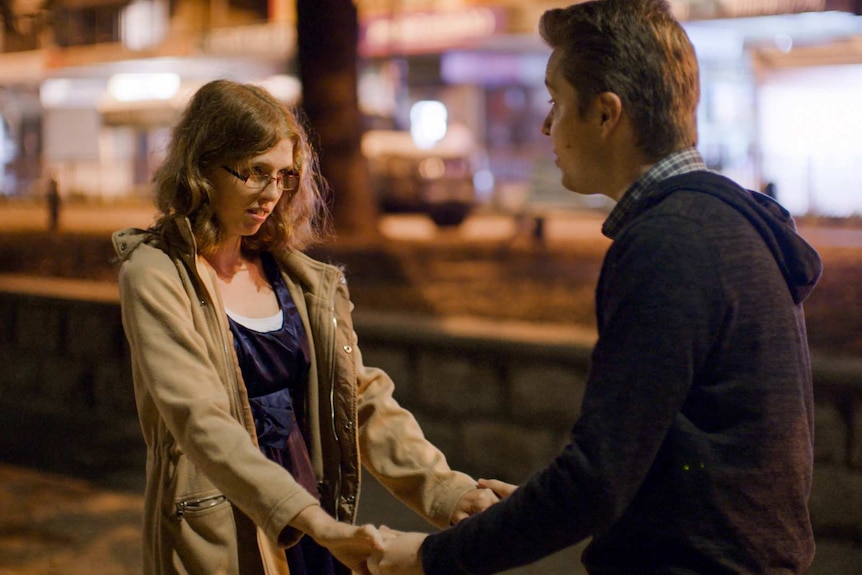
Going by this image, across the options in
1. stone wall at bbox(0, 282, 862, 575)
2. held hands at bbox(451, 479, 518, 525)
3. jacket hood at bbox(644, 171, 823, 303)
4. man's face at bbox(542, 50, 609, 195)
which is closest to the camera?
jacket hood at bbox(644, 171, 823, 303)

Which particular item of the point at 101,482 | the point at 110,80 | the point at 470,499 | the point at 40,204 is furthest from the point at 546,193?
the point at 110,80

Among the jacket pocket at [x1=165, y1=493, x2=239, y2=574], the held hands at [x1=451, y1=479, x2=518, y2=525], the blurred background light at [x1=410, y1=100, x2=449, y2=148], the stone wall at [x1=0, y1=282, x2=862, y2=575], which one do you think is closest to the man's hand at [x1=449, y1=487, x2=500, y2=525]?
the held hands at [x1=451, y1=479, x2=518, y2=525]

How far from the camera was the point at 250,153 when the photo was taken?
9.29ft

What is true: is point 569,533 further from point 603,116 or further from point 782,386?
point 603,116

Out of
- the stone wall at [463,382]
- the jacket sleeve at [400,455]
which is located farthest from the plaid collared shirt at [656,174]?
the stone wall at [463,382]

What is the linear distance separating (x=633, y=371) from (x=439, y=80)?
29609 millimetres

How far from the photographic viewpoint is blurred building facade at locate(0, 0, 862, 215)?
1608cm

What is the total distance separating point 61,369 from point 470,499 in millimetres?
6840

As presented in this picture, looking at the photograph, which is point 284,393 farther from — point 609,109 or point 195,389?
point 609,109

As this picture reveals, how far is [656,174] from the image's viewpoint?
2057mm

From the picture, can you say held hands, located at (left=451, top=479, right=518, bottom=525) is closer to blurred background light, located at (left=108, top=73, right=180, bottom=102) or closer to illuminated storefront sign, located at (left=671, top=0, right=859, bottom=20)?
illuminated storefront sign, located at (left=671, top=0, right=859, bottom=20)

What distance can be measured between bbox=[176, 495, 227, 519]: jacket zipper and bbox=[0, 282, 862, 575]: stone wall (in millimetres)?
3683

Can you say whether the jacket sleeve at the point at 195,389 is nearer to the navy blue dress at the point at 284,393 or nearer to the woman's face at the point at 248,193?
the navy blue dress at the point at 284,393

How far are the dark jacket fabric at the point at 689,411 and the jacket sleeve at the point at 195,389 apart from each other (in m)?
0.75
